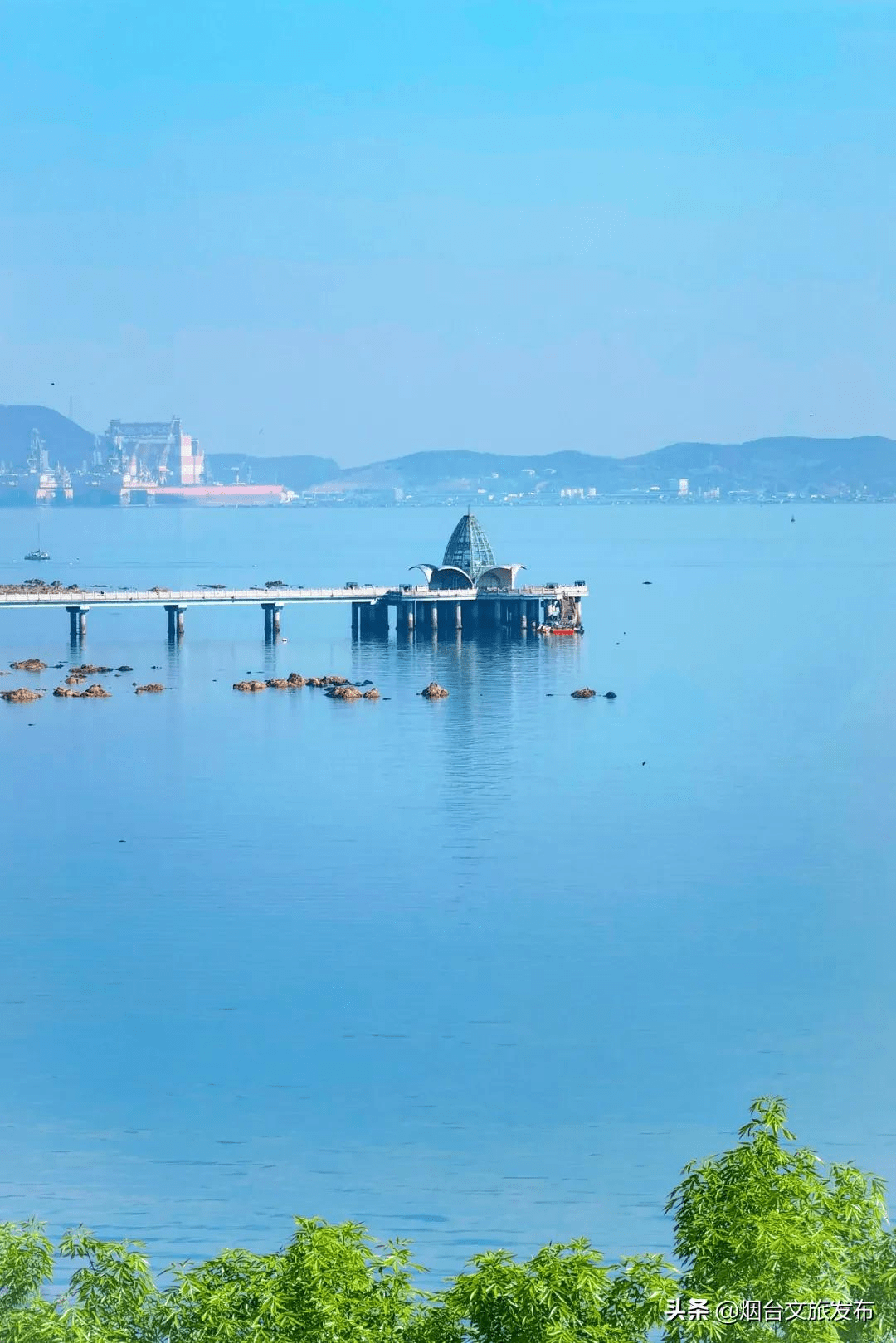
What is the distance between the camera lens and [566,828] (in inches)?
2206

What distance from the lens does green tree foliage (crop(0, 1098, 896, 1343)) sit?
60.6ft

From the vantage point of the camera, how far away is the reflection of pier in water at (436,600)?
107 m

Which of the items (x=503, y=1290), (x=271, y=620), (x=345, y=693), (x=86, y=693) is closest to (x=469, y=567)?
(x=271, y=620)

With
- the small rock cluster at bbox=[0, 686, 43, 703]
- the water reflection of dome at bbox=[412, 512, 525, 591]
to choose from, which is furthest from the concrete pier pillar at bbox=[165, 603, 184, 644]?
the small rock cluster at bbox=[0, 686, 43, 703]

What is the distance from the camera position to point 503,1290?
18.8 m

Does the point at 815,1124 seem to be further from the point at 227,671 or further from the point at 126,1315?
the point at 227,671

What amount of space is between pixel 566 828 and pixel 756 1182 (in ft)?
115

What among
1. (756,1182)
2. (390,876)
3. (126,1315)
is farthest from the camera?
(390,876)

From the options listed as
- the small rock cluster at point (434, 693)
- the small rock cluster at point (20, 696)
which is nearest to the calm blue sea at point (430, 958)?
the small rock cluster at point (434, 693)

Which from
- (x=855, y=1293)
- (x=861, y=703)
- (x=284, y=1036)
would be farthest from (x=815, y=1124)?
(x=861, y=703)

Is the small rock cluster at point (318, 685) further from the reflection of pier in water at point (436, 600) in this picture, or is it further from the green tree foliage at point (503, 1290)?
the green tree foliage at point (503, 1290)

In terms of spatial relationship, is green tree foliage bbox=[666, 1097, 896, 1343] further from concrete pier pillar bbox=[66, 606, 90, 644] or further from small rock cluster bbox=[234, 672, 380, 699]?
concrete pier pillar bbox=[66, 606, 90, 644]

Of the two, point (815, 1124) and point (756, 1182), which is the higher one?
point (756, 1182)

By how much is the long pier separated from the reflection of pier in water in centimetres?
4
